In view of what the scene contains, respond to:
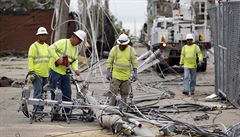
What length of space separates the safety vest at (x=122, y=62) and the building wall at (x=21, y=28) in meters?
30.2

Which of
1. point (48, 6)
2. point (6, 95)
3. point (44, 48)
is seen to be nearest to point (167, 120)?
point (44, 48)

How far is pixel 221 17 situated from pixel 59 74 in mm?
5012

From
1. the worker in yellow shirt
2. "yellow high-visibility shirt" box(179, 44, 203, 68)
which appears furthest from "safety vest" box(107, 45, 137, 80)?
"yellow high-visibility shirt" box(179, 44, 203, 68)

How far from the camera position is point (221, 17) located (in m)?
15.0

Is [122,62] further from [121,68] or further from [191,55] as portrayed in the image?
[191,55]

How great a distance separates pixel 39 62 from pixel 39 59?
7cm

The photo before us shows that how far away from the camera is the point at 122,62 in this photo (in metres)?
12.8

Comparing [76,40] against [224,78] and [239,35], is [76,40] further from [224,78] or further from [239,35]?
[224,78]

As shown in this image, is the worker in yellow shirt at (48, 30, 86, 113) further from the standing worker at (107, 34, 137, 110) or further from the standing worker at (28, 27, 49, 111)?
the standing worker at (107, 34, 137, 110)

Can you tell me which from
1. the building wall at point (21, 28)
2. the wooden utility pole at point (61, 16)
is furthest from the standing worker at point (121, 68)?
the building wall at point (21, 28)

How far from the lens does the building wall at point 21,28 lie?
140ft

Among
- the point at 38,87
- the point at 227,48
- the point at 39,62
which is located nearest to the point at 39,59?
the point at 39,62

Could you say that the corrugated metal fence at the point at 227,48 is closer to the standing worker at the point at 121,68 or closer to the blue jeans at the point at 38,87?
the standing worker at the point at 121,68

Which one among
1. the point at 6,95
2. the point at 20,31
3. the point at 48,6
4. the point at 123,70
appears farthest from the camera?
the point at 48,6
